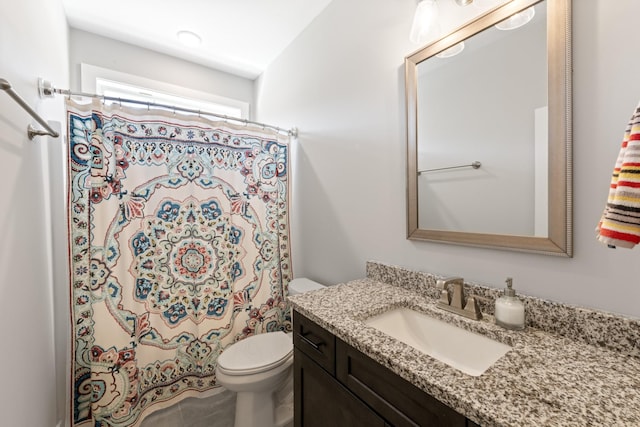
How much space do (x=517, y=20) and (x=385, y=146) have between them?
67 cm

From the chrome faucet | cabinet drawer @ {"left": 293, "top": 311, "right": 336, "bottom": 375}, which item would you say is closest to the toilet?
cabinet drawer @ {"left": 293, "top": 311, "right": 336, "bottom": 375}

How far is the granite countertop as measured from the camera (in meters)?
0.52

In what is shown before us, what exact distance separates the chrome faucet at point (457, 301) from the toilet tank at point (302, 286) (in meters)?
0.87

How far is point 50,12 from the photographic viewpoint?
139 centimetres

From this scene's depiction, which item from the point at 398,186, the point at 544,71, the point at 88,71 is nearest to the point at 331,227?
the point at 398,186

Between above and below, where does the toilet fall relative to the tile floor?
above

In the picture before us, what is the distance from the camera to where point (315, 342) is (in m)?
1.03

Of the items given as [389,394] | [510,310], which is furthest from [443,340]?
[389,394]

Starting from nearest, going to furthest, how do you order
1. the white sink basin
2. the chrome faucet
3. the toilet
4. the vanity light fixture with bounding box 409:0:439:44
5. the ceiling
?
the white sink basin, the chrome faucet, the vanity light fixture with bounding box 409:0:439:44, the toilet, the ceiling

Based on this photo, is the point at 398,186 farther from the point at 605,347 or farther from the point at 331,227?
the point at 605,347

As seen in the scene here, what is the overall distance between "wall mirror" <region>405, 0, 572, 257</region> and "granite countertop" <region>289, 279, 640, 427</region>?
297 millimetres

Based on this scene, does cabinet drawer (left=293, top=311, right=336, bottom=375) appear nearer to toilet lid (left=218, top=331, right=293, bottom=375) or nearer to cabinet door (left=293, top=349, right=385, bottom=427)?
cabinet door (left=293, top=349, right=385, bottom=427)

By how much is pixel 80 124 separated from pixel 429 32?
5.69ft

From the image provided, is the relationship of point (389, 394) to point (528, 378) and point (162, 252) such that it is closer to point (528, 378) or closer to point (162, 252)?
point (528, 378)
